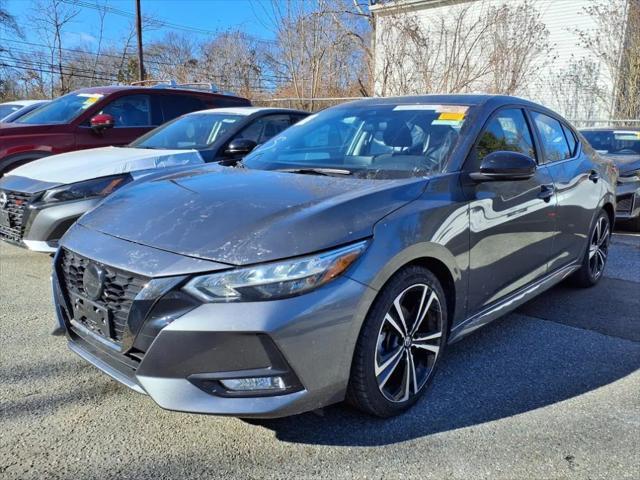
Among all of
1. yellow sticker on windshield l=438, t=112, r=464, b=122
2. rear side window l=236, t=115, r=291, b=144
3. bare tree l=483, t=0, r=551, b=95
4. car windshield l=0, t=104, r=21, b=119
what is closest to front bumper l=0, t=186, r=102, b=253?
rear side window l=236, t=115, r=291, b=144

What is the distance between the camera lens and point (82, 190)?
4.52 m

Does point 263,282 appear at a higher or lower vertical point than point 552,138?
lower

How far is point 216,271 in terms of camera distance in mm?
2082

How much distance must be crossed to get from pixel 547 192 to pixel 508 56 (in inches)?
593

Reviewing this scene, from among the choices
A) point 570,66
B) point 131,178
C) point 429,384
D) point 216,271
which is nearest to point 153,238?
point 216,271

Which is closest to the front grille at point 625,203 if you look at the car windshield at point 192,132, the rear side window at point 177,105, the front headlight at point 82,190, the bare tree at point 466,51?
the car windshield at point 192,132

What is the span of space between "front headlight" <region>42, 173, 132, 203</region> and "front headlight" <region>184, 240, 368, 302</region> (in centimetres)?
294

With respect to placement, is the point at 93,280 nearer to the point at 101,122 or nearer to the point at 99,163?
the point at 99,163

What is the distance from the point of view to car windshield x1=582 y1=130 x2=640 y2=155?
7.77 meters

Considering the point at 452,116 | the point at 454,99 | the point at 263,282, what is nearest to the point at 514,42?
the point at 454,99

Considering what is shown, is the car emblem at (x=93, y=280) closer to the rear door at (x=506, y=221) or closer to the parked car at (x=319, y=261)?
the parked car at (x=319, y=261)

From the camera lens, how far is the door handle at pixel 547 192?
11.7ft

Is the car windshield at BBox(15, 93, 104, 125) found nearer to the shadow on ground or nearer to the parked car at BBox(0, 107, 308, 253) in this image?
the parked car at BBox(0, 107, 308, 253)

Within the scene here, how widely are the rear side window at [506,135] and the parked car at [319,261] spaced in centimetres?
1
